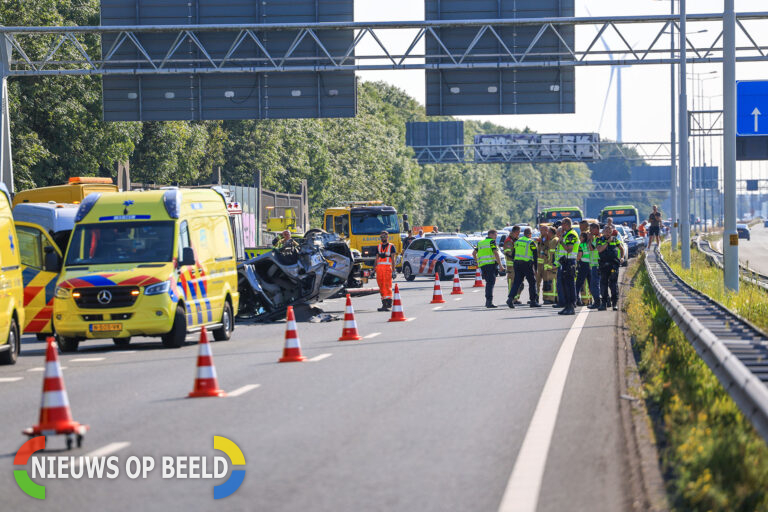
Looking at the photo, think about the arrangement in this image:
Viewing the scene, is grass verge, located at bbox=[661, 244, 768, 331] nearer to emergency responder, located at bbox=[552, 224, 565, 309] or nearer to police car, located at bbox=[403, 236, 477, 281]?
emergency responder, located at bbox=[552, 224, 565, 309]

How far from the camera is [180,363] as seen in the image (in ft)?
52.5

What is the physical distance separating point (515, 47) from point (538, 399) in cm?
2497

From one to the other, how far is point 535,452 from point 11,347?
33.0 ft

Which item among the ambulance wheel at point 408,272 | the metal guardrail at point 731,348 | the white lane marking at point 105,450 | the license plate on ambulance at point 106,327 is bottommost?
the ambulance wheel at point 408,272

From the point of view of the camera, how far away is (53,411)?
9.60 metres

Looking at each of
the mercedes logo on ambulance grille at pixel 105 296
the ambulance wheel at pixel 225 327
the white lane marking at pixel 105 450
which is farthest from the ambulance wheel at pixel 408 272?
the white lane marking at pixel 105 450

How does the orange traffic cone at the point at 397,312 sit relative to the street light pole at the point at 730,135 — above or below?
below

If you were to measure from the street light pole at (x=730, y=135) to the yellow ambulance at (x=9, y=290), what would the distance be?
1190 cm

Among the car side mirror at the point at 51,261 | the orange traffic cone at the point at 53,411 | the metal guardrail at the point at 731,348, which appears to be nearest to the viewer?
the metal guardrail at the point at 731,348

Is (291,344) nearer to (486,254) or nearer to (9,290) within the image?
(9,290)

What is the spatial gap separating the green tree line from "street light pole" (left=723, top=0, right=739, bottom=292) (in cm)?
1800

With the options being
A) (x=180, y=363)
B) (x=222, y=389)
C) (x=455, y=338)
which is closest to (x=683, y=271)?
(x=455, y=338)

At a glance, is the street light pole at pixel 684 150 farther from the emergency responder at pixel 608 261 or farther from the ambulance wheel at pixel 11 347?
the ambulance wheel at pixel 11 347

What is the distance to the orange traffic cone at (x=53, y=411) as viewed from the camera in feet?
31.0
